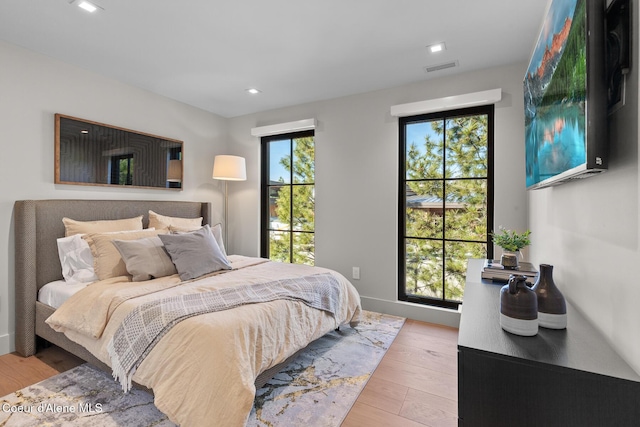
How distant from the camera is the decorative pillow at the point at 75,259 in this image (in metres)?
2.44

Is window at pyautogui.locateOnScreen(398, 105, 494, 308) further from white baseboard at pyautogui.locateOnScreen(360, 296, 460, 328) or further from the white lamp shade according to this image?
the white lamp shade

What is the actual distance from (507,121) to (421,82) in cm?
90

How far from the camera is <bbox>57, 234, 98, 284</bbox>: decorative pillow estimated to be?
8.00 ft

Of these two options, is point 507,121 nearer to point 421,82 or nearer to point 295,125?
point 421,82

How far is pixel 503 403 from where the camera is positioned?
0.87 m

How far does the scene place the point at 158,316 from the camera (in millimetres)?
1639

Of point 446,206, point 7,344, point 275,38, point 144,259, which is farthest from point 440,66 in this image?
point 7,344

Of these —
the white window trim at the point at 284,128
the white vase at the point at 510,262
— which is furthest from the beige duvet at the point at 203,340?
the white window trim at the point at 284,128

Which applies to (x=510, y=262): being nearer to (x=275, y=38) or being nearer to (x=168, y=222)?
(x=275, y=38)

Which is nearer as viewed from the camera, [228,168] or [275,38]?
[275,38]

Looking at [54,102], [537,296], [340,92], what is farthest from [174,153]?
[537,296]

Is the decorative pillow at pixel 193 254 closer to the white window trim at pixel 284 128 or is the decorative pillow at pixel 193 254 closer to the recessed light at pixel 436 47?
the white window trim at pixel 284 128

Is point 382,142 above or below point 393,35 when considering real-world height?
below

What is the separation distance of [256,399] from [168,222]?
6.86 feet
